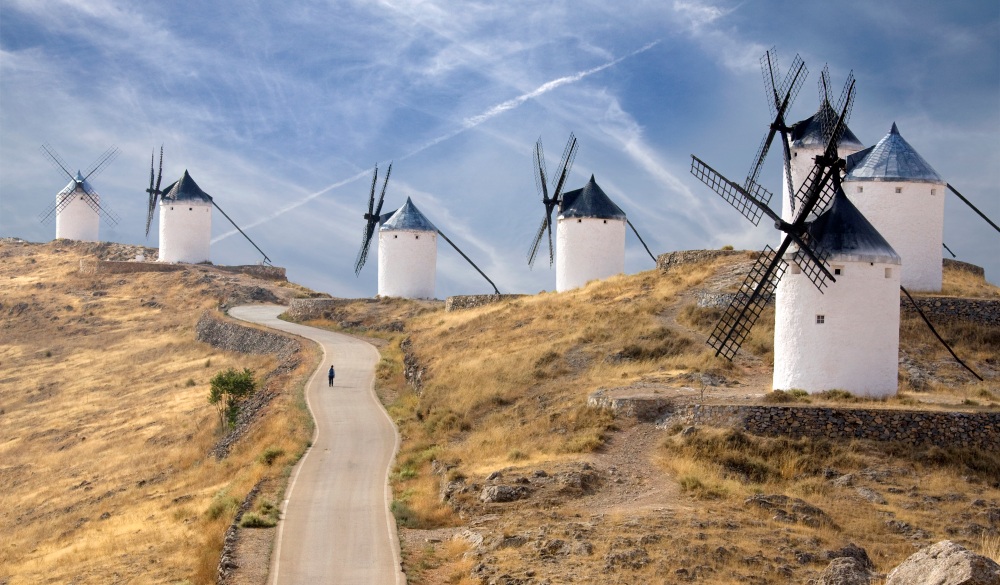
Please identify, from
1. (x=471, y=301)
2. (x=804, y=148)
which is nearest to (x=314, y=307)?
(x=471, y=301)

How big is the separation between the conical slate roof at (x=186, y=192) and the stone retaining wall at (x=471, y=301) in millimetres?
24476

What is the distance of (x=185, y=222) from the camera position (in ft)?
206

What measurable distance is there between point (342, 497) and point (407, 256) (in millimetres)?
30010

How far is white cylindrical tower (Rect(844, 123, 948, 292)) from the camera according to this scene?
30.0 m

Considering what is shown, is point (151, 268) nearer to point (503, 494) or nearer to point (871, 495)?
point (503, 494)

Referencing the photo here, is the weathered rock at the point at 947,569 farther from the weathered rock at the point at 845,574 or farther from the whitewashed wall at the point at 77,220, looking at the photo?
the whitewashed wall at the point at 77,220

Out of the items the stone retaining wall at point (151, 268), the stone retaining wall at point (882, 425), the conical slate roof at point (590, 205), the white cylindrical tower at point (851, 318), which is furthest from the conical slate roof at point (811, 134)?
the stone retaining wall at point (151, 268)

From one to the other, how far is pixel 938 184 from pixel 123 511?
2418 cm

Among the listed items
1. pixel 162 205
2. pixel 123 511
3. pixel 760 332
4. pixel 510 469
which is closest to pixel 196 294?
pixel 162 205

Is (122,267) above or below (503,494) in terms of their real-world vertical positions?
above

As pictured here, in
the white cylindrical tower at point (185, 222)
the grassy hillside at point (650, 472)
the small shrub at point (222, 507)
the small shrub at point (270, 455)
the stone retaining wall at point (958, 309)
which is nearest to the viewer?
the grassy hillside at point (650, 472)

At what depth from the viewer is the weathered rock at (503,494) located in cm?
1895

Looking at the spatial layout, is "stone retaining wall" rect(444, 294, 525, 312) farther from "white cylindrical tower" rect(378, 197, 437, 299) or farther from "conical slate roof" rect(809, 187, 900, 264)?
"conical slate roof" rect(809, 187, 900, 264)

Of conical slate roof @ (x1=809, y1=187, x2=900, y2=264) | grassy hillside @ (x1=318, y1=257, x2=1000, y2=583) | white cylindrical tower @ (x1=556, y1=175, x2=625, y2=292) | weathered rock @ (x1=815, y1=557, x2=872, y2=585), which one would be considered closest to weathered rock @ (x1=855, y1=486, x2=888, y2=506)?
grassy hillside @ (x1=318, y1=257, x2=1000, y2=583)
